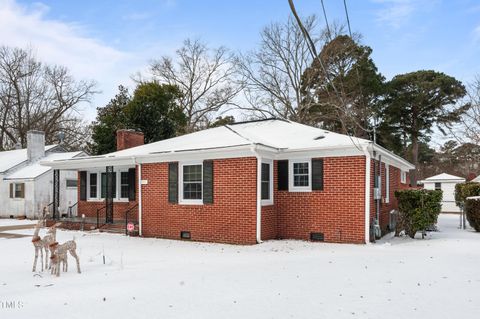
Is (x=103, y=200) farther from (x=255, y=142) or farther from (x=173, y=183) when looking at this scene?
(x=255, y=142)

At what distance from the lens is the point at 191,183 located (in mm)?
12570

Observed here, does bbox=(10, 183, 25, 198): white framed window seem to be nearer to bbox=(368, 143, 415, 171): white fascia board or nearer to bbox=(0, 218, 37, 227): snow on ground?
bbox=(0, 218, 37, 227): snow on ground

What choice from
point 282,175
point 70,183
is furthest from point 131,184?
point 70,183

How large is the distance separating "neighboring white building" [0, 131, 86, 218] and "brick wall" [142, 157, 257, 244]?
1141 cm

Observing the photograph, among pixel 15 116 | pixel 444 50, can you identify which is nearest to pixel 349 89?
pixel 444 50

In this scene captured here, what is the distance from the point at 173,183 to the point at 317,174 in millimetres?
4680

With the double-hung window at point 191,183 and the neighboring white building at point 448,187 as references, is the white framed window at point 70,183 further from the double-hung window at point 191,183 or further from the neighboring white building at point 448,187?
the neighboring white building at point 448,187

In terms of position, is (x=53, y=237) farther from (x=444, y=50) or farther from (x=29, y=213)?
(x=29, y=213)

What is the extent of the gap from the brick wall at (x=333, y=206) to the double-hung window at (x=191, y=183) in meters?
2.64

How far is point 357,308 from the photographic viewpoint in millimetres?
5301

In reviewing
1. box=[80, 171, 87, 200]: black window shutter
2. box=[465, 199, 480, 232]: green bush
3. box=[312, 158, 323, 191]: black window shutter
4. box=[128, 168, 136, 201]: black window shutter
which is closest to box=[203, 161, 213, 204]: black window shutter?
box=[312, 158, 323, 191]: black window shutter

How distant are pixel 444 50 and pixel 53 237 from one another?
41.7 feet

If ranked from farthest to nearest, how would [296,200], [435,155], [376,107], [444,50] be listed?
[435,155] < [376,107] < [444,50] < [296,200]

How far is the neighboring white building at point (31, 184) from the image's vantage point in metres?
23.0
